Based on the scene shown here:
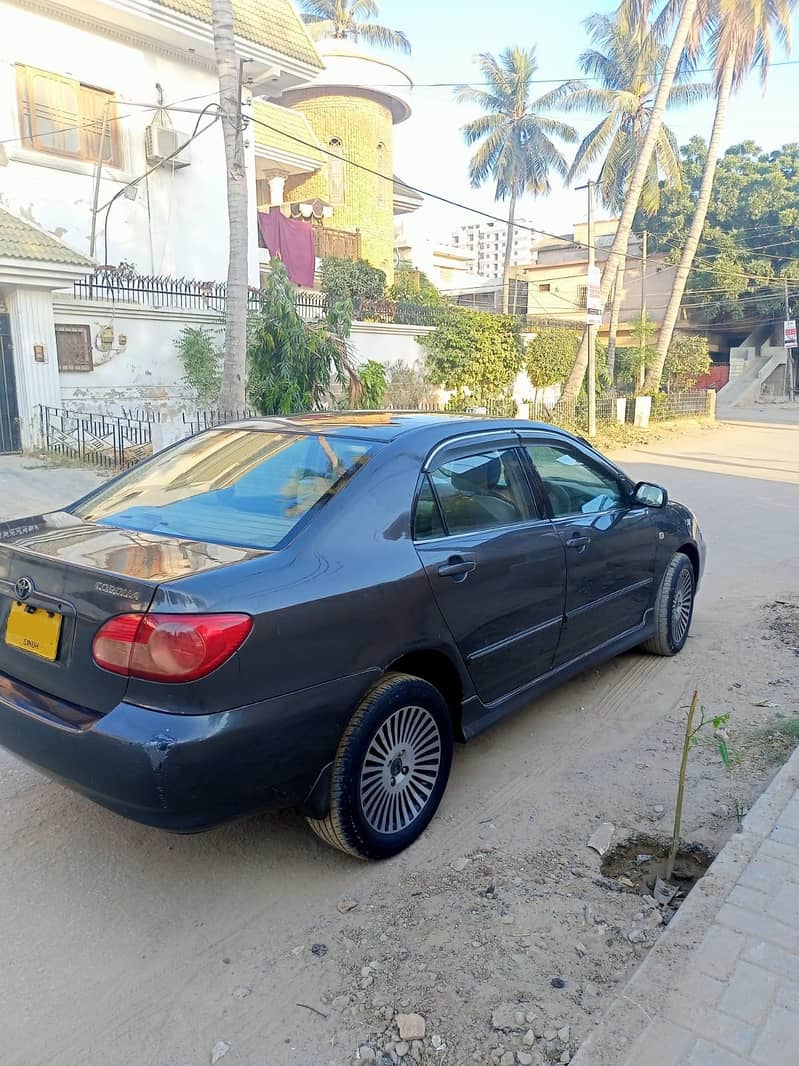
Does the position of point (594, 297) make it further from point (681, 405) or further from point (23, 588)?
point (23, 588)

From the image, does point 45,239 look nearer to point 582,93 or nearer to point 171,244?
point 171,244

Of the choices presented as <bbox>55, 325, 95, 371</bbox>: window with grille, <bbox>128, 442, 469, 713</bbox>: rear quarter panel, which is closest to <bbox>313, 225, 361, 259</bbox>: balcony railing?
<bbox>55, 325, 95, 371</bbox>: window with grille

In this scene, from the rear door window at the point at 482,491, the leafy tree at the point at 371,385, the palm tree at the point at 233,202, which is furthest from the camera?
the leafy tree at the point at 371,385

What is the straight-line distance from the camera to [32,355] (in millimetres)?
12070

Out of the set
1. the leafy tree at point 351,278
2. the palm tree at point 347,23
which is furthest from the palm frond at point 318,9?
the leafy tree at point 351,278

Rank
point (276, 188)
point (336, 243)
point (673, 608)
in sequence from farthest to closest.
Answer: point (336, 243)
point (276, 188)
point (673, 608)

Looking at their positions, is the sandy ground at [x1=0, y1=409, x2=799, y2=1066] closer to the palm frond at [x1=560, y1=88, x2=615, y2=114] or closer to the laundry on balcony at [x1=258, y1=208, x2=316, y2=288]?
the laundry on balcony at [x1=258, y1=208, x2=316, y2=288]

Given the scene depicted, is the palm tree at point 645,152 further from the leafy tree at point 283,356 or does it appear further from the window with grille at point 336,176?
the leafy tree at point 283,356

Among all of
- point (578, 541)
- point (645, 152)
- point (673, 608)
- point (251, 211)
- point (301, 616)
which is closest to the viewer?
point (301, 616)

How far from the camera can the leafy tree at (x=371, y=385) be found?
53.0 feet

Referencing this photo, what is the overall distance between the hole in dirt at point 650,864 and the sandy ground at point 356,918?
0.07 metres

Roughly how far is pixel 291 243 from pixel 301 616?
20.3 meters

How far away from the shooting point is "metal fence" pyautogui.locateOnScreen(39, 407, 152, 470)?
39.8 ft

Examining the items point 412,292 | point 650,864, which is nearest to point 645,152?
point 412,292
